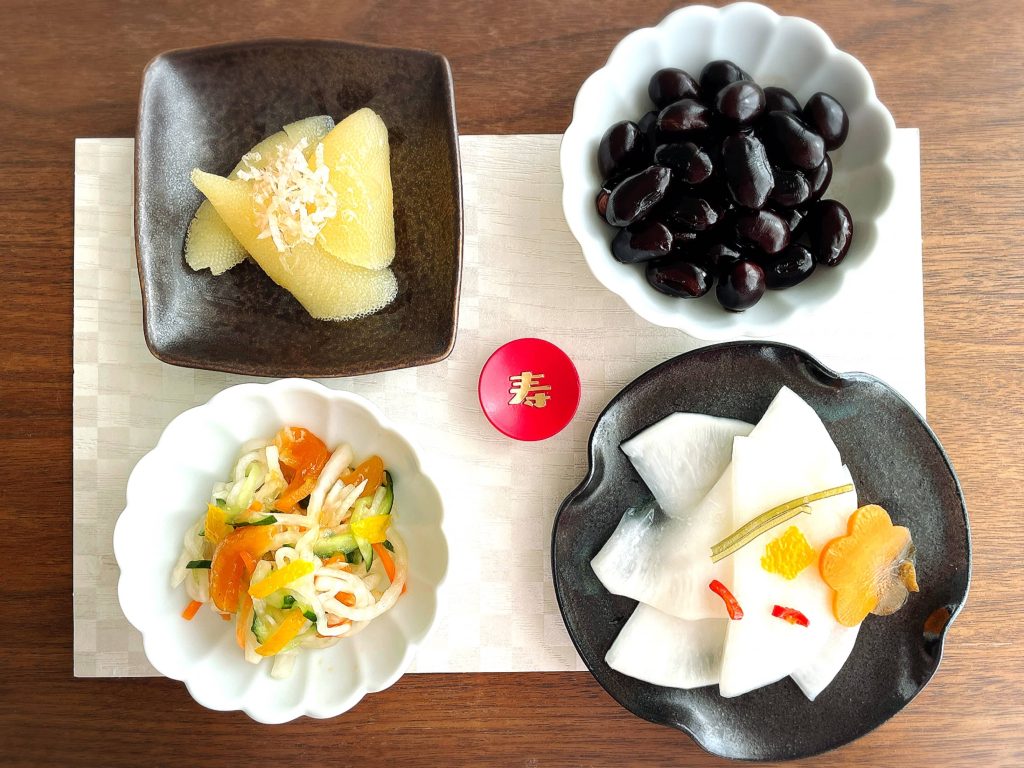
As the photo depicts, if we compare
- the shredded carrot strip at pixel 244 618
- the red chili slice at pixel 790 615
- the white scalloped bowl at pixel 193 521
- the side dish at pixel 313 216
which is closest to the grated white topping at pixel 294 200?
the side dish at pixel 313 216

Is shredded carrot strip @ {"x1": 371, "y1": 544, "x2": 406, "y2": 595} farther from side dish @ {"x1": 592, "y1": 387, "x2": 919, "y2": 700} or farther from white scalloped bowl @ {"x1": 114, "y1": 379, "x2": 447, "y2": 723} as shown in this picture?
side dish @ {"x1": 592, "y1": 387, "x2": 919, "y2": 700}

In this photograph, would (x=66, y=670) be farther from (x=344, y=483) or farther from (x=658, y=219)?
(x=658, y=219)

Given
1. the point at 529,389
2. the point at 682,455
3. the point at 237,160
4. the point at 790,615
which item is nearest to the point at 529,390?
the point at 529,389

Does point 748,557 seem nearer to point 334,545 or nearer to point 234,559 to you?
point 334,545

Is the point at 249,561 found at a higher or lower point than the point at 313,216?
lower

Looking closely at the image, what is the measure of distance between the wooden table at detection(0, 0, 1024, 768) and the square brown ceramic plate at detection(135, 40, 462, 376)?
0.14m

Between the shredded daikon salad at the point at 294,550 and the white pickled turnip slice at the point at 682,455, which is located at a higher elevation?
the white pickled turnip slice at the point at 682,455

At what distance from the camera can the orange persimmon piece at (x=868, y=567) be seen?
140 cm

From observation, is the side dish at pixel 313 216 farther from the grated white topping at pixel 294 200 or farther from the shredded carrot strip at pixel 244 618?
the shredded carrot strip at pixel 244 618

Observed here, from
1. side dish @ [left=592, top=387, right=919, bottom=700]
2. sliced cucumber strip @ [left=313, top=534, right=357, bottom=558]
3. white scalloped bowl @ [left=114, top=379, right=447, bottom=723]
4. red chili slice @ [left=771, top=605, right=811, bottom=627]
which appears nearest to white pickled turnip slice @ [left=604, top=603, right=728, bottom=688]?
side dish @ [left=592, top=387, right=919, bottom=700]

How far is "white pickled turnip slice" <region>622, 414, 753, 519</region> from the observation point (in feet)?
4.76

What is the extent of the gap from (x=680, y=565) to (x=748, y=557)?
0.12 meters

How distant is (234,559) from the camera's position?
1343 mm

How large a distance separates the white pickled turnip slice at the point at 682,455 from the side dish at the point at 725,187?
0.27 m
